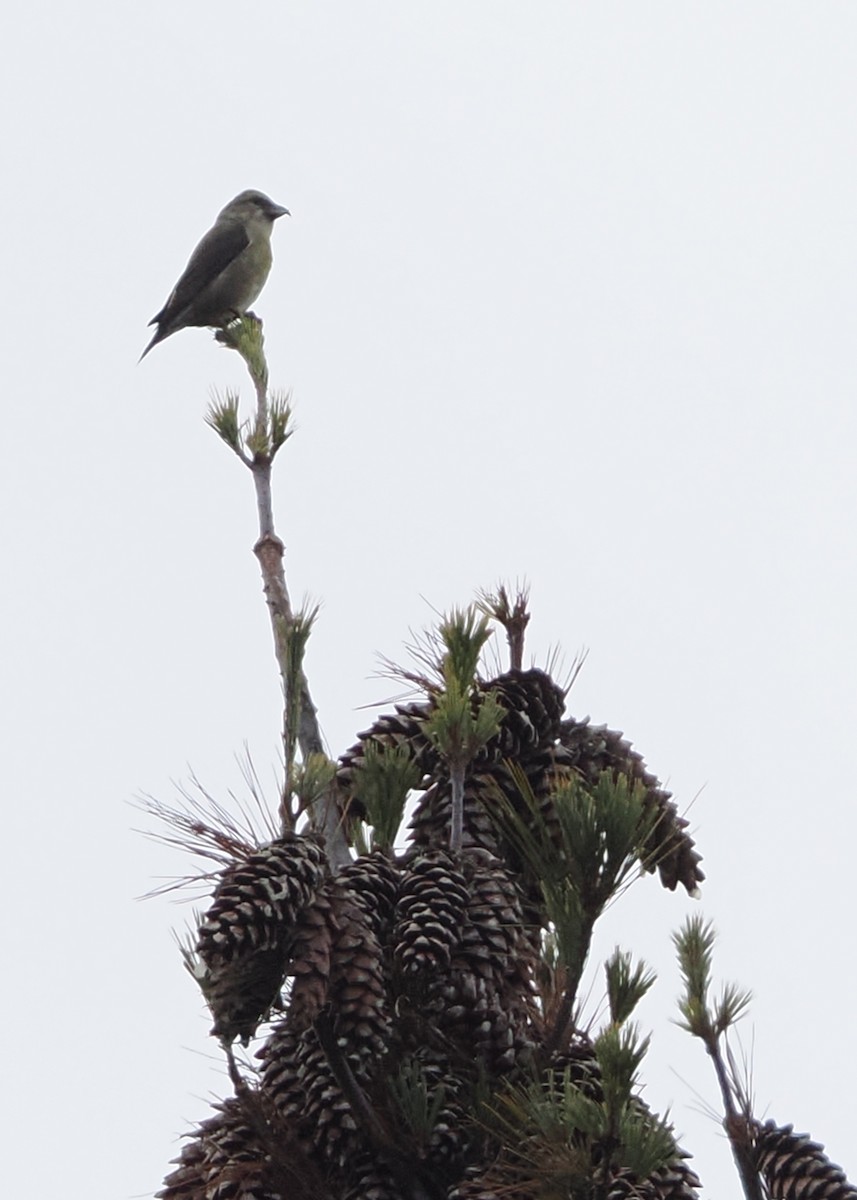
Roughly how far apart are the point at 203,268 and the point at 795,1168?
7.66 metres

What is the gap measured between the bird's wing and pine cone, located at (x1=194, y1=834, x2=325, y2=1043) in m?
7.30

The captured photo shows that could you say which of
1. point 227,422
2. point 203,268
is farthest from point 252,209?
point 227,422

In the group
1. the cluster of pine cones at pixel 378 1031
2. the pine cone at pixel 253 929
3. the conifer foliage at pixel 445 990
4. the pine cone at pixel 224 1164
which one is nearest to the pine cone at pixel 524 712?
the conifer foliage at pixel 445 990

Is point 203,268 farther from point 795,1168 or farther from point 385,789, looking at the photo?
point 795,1168

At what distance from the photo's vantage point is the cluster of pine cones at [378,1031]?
2.10m

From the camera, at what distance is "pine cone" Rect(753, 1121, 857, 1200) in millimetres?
2330

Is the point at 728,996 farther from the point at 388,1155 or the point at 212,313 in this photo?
the point at 212,313

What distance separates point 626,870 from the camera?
2217 millimetres

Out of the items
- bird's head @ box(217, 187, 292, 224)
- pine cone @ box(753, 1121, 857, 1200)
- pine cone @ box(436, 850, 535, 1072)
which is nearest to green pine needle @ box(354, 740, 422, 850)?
pine cone @ box(436, 850, 535, 1072)

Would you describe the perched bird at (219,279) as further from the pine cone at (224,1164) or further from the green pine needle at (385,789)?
the pine cone at (224,1164)

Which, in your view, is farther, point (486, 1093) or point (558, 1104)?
point (486, 1093)

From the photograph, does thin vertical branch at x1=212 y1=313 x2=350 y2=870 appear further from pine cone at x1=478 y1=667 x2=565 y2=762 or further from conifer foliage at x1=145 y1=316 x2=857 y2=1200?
pine cone at x1=478 y1=667 x2=565 y2=762

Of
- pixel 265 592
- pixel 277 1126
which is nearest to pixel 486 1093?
pixel 277 1126

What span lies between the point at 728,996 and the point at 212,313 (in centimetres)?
733
